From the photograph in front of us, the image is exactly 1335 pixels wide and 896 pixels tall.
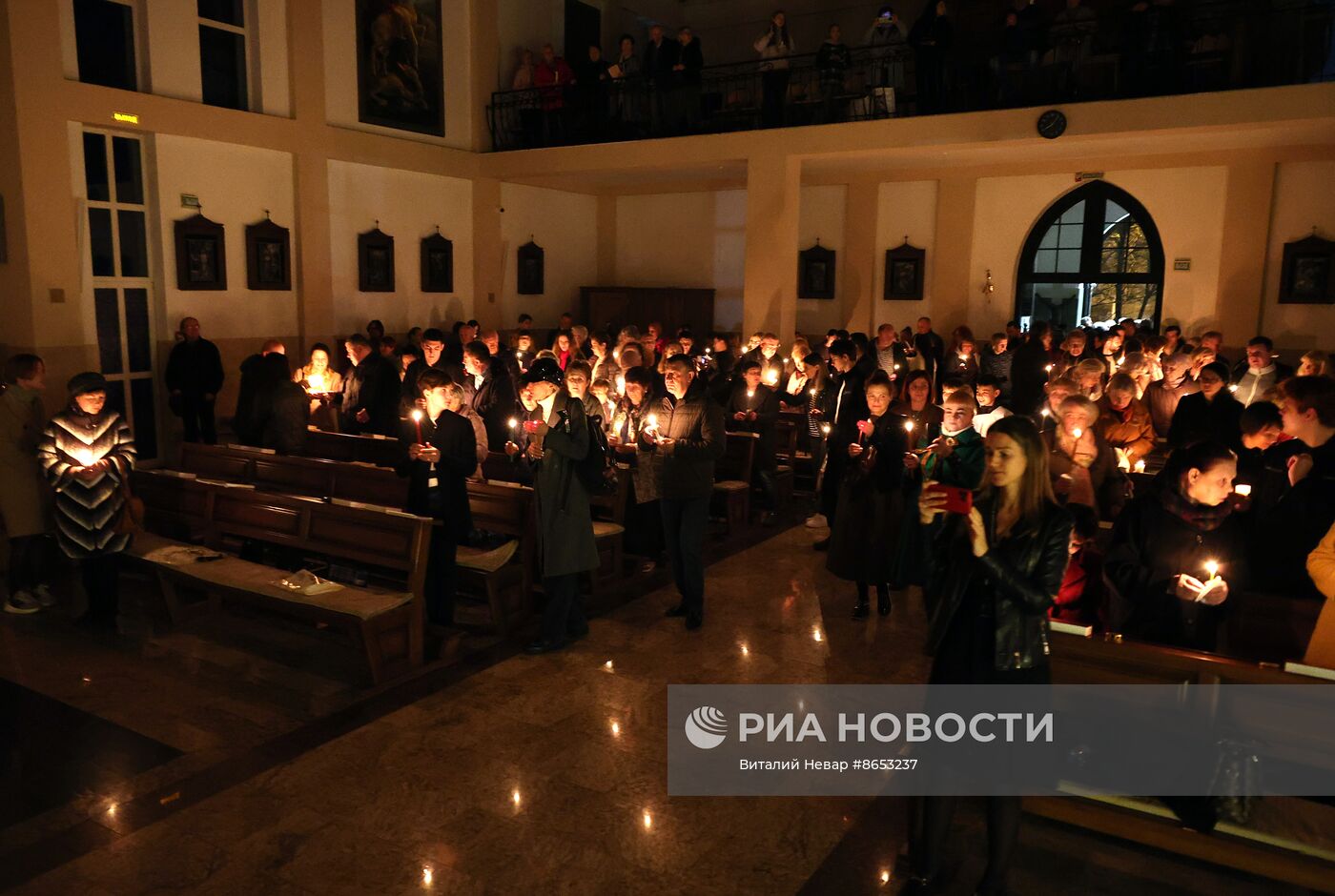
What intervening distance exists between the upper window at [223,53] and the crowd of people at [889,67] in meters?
5.13

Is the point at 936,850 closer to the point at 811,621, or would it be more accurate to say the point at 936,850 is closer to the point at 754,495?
the point at 811,621

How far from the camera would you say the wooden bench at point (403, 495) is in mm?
6637

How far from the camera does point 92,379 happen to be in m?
6.69

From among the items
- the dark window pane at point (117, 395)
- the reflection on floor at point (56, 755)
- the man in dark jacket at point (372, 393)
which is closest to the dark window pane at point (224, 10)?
the dark window pane at point (117, 395)

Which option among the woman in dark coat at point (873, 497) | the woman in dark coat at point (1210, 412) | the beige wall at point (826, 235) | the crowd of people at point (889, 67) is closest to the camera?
the woman in dark coat at point (873, 497)

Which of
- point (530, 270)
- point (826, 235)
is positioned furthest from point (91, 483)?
point (826, 235)

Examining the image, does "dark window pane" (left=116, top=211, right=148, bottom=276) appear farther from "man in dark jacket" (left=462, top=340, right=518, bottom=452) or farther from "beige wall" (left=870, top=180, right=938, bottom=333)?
"beige wall" (left=870, top=180, right=938, bottom=333)

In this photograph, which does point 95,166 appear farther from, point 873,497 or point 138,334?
point 873,497

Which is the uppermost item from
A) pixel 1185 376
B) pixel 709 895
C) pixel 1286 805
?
pixel 1185 376

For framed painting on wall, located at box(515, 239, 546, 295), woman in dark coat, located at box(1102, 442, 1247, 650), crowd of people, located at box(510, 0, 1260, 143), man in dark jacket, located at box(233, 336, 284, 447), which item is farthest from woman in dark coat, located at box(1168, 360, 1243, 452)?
framed painting on wall, located at box(515, 239, 546, 295)

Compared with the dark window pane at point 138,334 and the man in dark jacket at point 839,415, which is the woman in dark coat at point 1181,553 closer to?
the man in dark jacket at point 839,415

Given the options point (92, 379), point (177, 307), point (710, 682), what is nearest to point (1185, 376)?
point (710, 682)

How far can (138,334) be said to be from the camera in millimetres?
12922

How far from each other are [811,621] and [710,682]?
1332 mm
